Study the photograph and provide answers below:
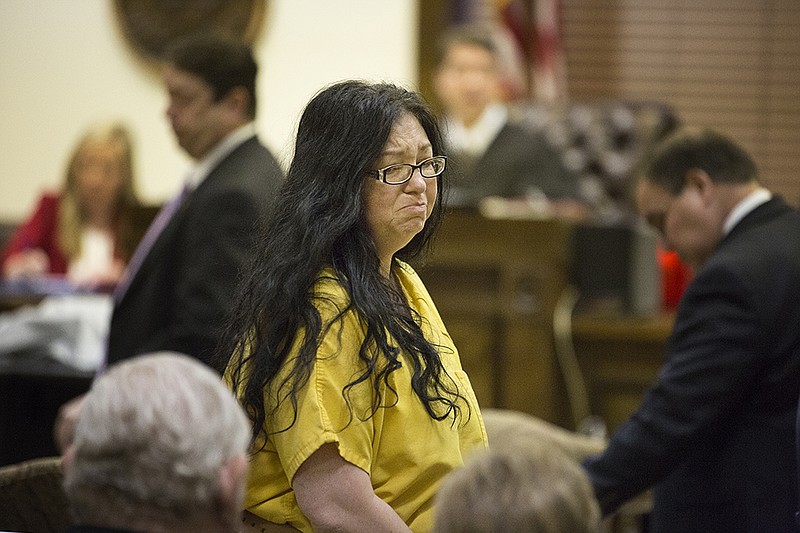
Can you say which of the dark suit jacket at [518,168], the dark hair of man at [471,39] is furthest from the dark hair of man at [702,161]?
the dark hair of man at [471,39]

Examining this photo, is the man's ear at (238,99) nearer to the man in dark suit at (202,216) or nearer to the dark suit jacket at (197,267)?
the man in dark suit at (202,216)

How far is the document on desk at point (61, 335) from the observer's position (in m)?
3.75

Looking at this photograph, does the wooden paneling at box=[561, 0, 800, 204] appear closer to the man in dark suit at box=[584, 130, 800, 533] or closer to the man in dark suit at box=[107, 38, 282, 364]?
the man in dark suit at box=[107, 38, 282, 364]

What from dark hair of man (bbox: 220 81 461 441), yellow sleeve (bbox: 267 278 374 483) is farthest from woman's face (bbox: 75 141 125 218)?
yellow sleeve (bbox: 267 278 374 483)

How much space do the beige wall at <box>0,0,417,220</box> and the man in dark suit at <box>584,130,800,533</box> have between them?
4.27m

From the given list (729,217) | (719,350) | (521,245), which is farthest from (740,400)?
(521,245)

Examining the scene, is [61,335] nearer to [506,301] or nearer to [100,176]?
[100,176]

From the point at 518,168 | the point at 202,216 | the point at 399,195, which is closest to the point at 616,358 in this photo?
the point at 518,168

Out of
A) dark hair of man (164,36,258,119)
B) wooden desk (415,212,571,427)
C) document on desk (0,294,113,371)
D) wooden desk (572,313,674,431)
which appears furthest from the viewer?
wooden desk (572,313,674,431)

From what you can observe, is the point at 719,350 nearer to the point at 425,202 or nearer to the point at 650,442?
the point at 650,442

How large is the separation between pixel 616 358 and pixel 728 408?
2.17 metres

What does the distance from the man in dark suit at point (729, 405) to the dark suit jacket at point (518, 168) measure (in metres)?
3.02

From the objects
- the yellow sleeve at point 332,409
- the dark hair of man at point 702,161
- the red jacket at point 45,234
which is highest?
the dark hair of man at point 702,161

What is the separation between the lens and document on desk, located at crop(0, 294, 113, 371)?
3754 mm
